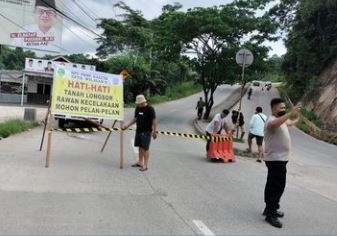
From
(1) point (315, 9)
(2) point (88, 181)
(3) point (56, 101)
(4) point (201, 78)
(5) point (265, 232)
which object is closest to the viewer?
(5) point (265, 232)

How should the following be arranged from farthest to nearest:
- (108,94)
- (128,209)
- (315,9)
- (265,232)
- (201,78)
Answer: (315,9), (201,78), (108,94), (128,209), (265,232)

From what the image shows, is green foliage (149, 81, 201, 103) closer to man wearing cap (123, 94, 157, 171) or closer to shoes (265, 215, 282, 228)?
man wearing cap (123, 94, 157, 171)

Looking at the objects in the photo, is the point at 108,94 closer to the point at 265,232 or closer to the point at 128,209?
the point at 128,209

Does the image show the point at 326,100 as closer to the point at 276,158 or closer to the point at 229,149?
the point at 229,149

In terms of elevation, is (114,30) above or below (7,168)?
above

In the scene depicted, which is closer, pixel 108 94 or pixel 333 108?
pixel 108 94

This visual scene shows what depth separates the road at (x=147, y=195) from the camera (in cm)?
733

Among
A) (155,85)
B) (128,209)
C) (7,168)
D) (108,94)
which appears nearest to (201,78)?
(155,85)

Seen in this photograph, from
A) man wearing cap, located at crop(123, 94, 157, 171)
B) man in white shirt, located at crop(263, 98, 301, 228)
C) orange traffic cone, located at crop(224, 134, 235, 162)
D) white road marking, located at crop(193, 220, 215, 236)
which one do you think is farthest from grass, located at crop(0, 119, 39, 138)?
man in white shirt, located at crop(263, 98, 301, 228)

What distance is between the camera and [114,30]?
66500mm

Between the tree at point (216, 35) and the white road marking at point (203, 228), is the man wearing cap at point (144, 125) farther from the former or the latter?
the tree at point (216, 35)

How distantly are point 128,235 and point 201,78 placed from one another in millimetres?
30664

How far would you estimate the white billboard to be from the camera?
4038cm

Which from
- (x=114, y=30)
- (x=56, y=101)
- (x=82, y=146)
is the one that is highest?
(x=114, y=30)
